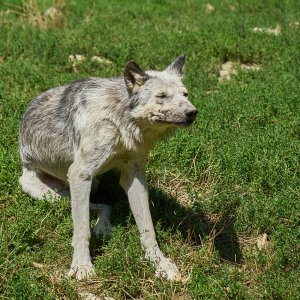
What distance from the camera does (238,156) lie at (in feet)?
Answer: 25.7

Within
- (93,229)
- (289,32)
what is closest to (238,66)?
(289,32)

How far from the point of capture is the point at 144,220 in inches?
259

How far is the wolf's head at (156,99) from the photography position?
596 centimetres

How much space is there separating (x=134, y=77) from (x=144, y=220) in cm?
146

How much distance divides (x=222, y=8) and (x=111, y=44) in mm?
4993

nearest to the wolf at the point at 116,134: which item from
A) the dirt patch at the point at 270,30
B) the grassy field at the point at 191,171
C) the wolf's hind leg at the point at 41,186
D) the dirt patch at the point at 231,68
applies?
the grassy field at the point at 191,171

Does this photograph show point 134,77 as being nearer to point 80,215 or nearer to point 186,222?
point 80,215

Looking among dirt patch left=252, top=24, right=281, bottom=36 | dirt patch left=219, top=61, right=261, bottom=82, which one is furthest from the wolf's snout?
dirt patch left=252, top=24, right=281, bottom=36

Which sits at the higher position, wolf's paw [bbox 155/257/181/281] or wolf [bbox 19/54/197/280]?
wolf [bbox 19/54/197/280]

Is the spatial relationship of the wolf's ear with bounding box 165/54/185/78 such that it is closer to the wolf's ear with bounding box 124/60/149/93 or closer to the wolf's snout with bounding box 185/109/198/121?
the wolf's ear with bounding box 124/60/149/93

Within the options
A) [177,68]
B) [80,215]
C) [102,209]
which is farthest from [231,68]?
[80,215]

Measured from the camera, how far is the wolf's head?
5957 millimetres

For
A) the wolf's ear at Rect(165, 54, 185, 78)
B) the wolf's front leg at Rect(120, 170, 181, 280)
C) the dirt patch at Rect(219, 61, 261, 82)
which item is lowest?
the dirt patch at Rect(219, 61, 261, 82)

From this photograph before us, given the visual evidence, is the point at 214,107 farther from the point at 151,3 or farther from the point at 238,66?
the point at 151,3
